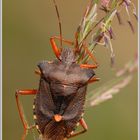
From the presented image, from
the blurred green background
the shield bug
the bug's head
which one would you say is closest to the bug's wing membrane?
the shield bug

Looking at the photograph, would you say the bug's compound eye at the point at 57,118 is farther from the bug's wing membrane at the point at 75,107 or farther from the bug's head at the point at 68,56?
the bug's head at the point at 68,56

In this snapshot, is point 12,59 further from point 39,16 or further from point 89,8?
point 89,8

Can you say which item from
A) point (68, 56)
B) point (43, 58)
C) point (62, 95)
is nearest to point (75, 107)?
point (62, 95)

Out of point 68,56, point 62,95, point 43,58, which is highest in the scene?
point 68,56

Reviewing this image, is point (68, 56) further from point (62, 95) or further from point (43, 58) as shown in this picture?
point (43, 58)

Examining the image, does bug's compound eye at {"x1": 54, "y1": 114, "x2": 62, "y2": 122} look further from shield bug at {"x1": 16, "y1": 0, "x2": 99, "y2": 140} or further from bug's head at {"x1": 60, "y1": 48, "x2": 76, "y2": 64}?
bug's head at {"x1": 60, "y1": 48, "x2": 76, "y2": 64}

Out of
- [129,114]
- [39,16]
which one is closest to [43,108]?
[129,114]

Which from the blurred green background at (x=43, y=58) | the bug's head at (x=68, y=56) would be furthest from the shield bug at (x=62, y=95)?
the blurred green background at (x=43, y=58)
